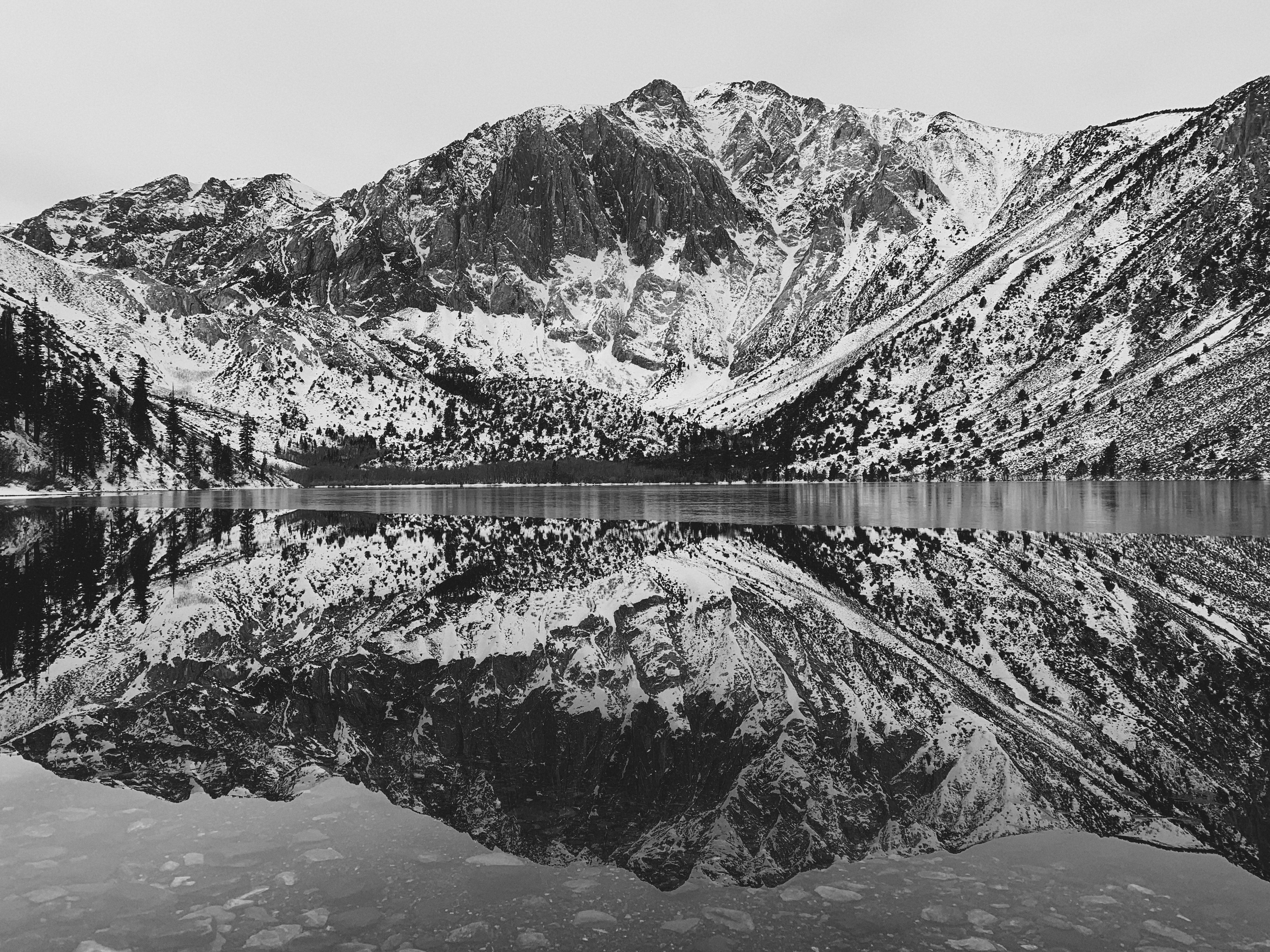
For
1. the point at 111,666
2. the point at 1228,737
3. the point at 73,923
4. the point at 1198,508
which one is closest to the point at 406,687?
the point at 111,666

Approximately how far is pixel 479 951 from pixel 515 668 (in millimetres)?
12502

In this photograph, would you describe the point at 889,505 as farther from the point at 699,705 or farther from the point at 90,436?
the point at 90,436

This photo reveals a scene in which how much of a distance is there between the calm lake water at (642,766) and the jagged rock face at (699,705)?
97mm

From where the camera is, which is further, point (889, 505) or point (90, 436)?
point (90, 436)

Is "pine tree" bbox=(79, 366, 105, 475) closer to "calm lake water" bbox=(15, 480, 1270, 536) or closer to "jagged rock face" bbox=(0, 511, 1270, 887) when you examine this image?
"calm lake water" bbox=(15, 480, 1270, 536)

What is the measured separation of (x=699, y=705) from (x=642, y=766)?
138 inches

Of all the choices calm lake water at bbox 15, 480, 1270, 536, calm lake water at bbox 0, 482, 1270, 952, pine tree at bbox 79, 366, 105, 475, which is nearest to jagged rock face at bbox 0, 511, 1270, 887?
calm lake water at bbox 0, 482, 1270, 952

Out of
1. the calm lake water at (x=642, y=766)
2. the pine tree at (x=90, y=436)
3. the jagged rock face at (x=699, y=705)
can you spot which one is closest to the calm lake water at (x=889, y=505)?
the pine tree at (x=90, y=436)

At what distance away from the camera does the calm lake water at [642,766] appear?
10.2 meters

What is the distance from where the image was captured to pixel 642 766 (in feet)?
49.6

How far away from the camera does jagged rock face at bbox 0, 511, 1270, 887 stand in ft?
42.3

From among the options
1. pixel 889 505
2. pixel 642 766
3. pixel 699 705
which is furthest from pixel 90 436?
pixel 642 766

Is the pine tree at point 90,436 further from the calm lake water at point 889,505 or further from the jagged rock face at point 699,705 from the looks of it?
the jagged rock face at point 699,705

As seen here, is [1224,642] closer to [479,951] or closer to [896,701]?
[896,701]
